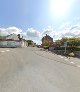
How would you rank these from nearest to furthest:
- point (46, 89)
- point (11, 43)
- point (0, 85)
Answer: point (46, 89)
point (0, 85)
point (11, 43)

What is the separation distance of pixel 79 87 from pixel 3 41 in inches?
3375

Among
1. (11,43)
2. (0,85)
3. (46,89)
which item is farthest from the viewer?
(11,43)

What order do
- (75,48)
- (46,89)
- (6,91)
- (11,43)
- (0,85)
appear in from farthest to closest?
(11,43) → (75,48) → (0,85) → (46,89) → (6,91)

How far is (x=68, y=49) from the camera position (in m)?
42.8

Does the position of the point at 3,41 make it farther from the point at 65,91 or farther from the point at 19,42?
the point at 65,91

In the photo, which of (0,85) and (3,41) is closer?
(0,85)

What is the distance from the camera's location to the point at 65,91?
6.96 meters

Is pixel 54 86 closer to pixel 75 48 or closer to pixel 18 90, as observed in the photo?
pixel 18 90

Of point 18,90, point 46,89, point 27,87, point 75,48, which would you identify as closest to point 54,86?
point 46,89

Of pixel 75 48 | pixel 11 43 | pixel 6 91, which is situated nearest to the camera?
pixel 6 91

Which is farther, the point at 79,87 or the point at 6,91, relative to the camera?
the point at 79,87

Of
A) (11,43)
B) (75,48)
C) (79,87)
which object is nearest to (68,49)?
(75,48)

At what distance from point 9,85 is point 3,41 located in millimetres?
85256

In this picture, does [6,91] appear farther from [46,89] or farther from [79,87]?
[79,87]
